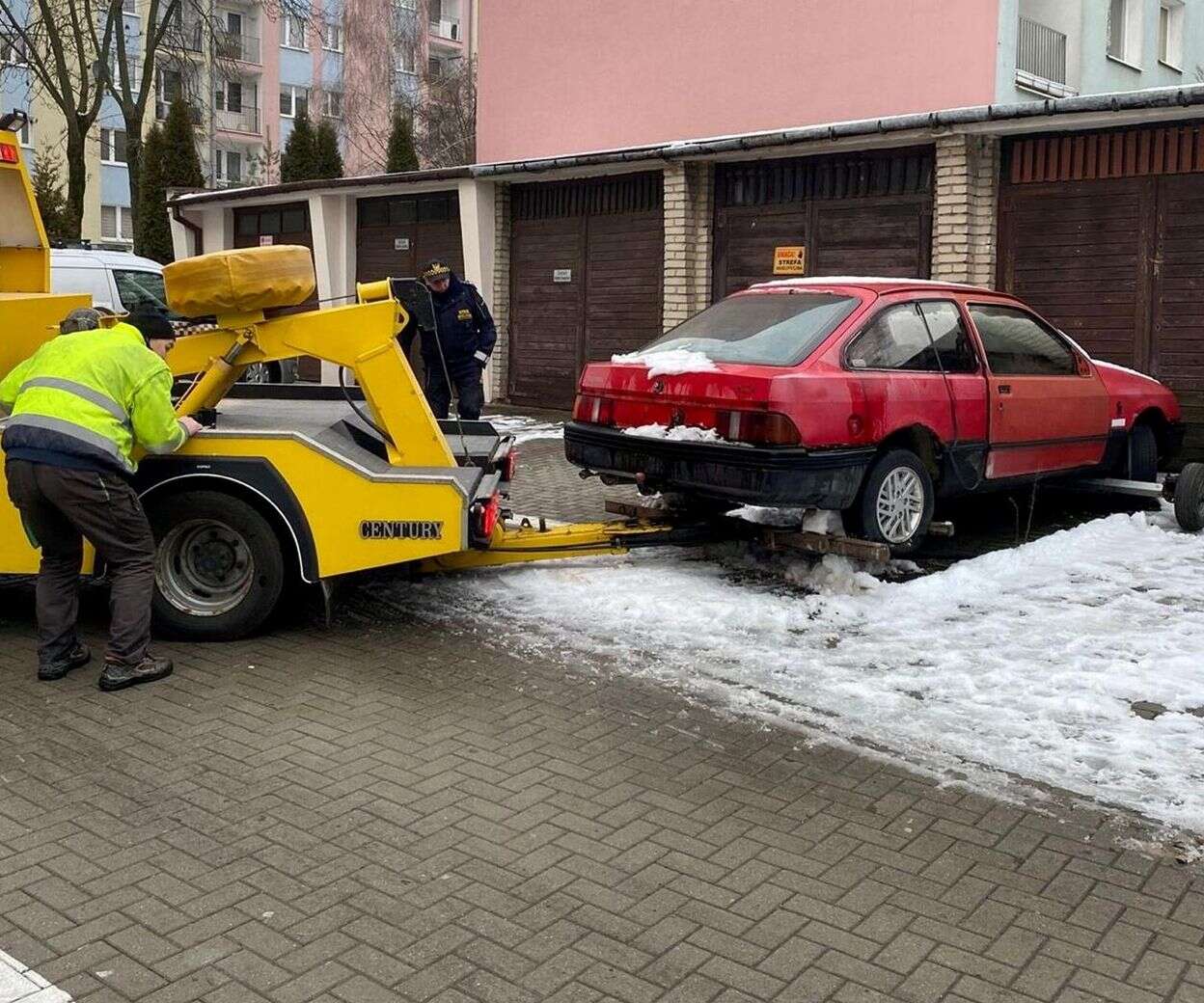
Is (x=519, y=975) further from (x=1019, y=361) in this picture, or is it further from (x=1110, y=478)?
(x=1110, y=478)

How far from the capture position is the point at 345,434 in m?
6.91

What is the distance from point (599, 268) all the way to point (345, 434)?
35.6ft

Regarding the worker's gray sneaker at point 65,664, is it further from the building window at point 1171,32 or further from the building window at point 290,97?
the building window at point 290,97

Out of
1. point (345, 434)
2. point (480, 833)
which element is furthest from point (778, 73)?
point (480, 833)

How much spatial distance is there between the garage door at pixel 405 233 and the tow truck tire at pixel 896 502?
12.6m

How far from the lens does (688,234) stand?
51.7 ft

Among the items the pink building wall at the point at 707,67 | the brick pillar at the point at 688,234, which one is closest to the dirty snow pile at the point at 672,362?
the brick pillar at the point at 688,234

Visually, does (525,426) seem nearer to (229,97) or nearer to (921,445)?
(921,445)

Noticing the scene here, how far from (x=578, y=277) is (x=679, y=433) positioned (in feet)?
34.9

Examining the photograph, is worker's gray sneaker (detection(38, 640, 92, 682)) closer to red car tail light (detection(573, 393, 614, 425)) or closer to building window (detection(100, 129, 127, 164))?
red car tail light (detection(573, 393, 614, 425))

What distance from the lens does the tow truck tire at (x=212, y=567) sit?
6.20m

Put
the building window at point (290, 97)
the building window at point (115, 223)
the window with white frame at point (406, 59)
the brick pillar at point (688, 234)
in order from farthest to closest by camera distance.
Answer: the building window at point (290, 97)
the building window at point (115, 223)
the window with white frame at point (406, 59)
the brick pillar at point (688, 234)

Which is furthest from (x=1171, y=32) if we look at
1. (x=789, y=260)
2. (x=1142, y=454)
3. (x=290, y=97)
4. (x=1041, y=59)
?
(x=290, y=97)

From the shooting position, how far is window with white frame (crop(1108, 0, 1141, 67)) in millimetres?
21781
